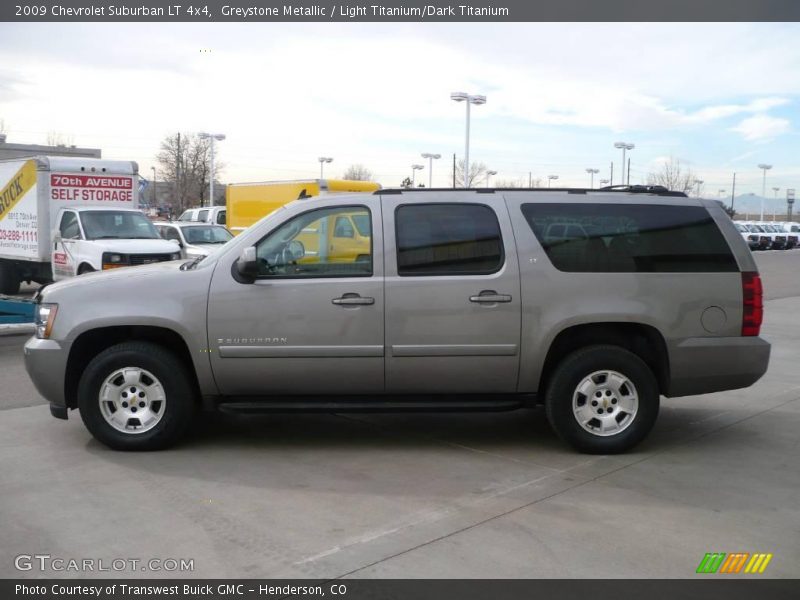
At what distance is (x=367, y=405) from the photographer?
580 cm

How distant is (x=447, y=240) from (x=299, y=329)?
1252mm

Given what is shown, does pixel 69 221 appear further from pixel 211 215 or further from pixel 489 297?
pixel 489 297

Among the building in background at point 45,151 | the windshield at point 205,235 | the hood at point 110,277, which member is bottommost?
the hood at point 110,277

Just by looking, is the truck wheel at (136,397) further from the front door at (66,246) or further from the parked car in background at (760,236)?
the parked car in background at (760,236)

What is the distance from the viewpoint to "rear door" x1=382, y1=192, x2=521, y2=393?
572 cm

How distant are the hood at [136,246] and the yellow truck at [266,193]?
254cm

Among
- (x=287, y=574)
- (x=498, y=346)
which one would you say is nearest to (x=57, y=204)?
(x=498, y=346)

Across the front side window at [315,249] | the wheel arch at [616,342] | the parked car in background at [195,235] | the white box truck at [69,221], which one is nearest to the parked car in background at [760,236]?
the parked car in background at [195,235]

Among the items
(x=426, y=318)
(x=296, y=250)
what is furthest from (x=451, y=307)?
(x=296, y=250)

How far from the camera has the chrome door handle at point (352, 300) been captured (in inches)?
225

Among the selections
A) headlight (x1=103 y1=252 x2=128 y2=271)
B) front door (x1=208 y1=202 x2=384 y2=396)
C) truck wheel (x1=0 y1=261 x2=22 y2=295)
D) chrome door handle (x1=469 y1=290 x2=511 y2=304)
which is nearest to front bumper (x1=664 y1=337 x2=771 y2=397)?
chrome door handle (x1=469 y1=290 x2=511 y2=304)

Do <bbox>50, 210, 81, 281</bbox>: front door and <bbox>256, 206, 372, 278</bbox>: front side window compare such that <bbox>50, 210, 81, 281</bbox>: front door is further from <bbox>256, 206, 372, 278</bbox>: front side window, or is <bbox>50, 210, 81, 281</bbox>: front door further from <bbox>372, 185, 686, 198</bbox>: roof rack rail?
<bbox>372, 185, 686, 198</bbox>: roof rack rail

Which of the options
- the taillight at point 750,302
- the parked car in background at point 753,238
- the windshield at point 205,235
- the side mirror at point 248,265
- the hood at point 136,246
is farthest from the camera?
the parked car in background at point 753,238

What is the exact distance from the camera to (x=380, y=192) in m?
6.06
